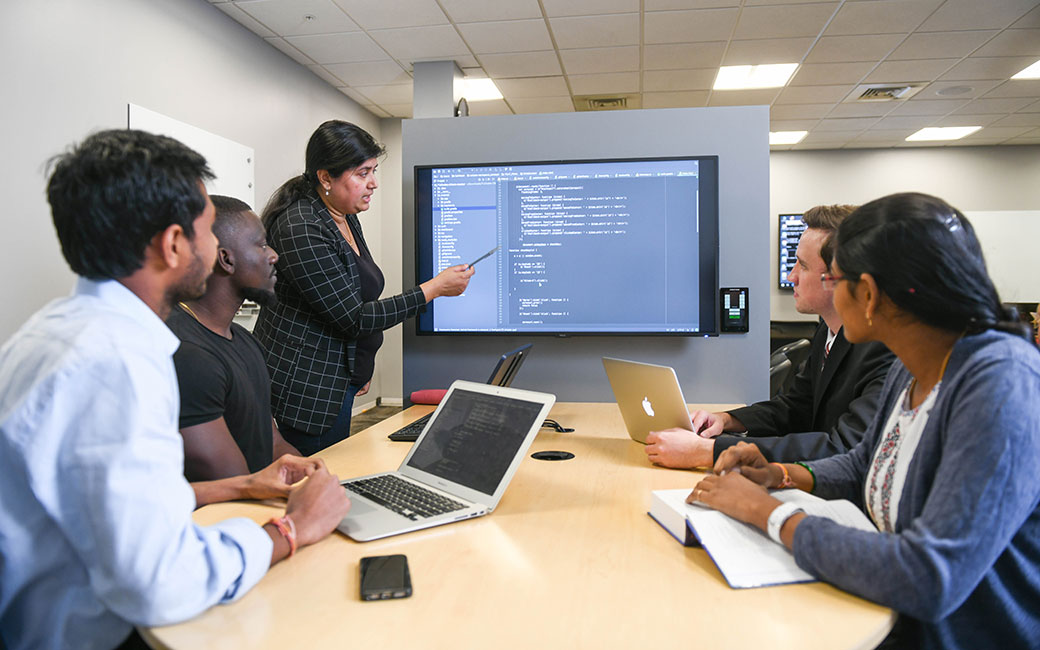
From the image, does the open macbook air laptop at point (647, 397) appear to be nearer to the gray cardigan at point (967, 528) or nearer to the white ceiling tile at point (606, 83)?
the gray cardigan at point (967, 528)

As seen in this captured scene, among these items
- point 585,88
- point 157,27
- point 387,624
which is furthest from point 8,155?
point 585,88

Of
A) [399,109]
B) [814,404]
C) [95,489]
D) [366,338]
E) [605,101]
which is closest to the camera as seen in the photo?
[95,489]

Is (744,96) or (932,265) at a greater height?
(744,96)

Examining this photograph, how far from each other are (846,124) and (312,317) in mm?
6350

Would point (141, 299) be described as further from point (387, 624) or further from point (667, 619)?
point (667, 619)

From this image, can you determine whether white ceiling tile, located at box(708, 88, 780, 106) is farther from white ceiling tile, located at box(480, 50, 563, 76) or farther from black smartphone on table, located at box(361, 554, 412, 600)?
black smartphone on table, located at box(361, 554, 412, 600)

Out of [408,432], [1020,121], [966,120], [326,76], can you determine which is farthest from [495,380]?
[1020,121]

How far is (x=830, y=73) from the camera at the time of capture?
16.9ft

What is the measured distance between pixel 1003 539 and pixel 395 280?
6.23m

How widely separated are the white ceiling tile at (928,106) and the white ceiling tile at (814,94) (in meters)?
0.70

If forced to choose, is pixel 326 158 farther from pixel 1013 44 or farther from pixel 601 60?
pixel 1013 44

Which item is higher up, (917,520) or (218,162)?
(218,162)

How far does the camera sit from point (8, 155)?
2713 mm

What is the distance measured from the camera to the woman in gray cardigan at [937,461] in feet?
2.74
